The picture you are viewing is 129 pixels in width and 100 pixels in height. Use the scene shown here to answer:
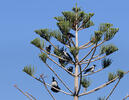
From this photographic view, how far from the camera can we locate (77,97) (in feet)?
38.7

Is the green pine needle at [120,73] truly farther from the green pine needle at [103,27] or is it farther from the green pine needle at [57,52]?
the green pine needle at [57,52]

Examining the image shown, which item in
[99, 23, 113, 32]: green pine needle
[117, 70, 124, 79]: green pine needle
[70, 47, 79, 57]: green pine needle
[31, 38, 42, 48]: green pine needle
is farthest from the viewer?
[31, 38, 42, 48]: green pine needle

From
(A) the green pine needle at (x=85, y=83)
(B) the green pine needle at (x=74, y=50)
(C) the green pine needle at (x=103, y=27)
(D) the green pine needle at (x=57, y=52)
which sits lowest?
(A) the green pine needle at (x=85, y=83)

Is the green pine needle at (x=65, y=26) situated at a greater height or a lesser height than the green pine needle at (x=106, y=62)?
greater

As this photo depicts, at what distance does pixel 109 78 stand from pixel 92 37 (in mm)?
1676

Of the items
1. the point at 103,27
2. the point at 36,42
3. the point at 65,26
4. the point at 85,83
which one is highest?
the point at 65,26

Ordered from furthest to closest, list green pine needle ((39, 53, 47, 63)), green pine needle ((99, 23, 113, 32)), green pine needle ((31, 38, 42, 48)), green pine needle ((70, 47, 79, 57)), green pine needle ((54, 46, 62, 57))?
green pine needle ((54, 46, 62, 57))
green pine needle ((31, 38, 42, 48))
green pine needle ((39, 53, 47, 63))
green pine needle ((99, 23, 113, 32))
green pine needle ((70, 47, 79, 57))

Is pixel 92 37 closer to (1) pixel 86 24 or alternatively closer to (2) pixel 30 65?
(1) pixel 86 24

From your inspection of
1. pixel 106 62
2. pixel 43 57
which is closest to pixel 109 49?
pixel 106 62

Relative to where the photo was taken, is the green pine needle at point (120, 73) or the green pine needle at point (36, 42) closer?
the green pine needle at point (120, 73)

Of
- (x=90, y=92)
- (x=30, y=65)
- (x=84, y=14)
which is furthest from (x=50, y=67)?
(x=84, y=14)

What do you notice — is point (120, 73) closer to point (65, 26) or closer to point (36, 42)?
point (65, 26)

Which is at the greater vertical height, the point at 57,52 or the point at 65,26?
the point at 65,26

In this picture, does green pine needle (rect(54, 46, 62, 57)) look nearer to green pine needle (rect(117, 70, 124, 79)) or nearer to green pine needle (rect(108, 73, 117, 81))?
Result: green pine needle (rect(108, 73, 117, 81))
